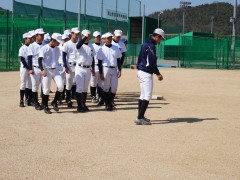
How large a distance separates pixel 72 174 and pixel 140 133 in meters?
2.98

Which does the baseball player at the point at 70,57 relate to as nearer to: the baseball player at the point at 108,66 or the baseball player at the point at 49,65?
the baseball player at the point at 49,65

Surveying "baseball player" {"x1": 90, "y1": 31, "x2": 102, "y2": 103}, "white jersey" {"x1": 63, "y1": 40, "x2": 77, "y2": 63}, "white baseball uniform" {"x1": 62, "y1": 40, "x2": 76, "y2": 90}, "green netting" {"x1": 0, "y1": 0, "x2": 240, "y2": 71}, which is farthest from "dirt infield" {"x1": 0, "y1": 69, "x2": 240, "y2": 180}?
"green netting" {"x1": 0, "y1": 0, "x2": 240, "y2": 71}

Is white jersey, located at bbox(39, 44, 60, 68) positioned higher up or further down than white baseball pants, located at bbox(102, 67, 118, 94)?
higher up

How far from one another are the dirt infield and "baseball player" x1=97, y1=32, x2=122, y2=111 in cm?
43

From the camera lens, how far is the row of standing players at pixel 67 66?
10.7 meters

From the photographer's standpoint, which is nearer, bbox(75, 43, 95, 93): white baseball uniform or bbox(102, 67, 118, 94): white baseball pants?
bbox(75, 43, 95, 93): white baseball uniform

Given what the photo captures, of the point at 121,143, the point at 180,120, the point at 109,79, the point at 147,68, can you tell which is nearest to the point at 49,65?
the point at 109,79

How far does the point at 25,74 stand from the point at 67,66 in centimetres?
126

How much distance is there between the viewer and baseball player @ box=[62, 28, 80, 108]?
36.6ft

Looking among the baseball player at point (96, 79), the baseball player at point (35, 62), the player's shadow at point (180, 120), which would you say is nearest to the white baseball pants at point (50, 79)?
the baseball player at point (35, 62)

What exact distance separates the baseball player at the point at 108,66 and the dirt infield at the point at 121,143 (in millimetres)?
428

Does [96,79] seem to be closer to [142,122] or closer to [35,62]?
[35,62]

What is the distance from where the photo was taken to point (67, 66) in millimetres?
11156

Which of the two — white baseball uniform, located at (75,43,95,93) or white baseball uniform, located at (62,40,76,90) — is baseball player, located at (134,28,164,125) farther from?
white baseball uniform, located at (62,40,76,90)
